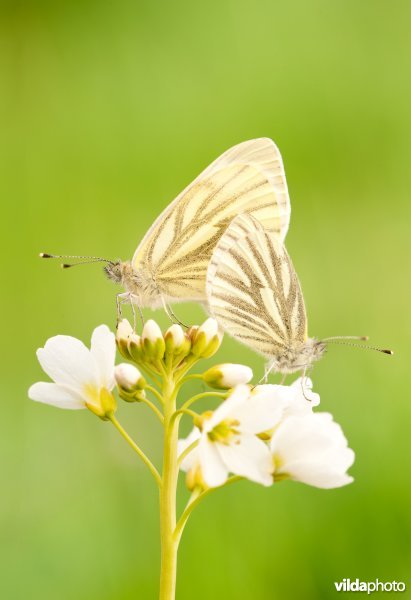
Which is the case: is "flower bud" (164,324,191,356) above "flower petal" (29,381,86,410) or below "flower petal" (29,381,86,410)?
above

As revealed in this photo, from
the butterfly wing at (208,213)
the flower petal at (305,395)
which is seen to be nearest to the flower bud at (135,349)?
the flower petal at (305,395)

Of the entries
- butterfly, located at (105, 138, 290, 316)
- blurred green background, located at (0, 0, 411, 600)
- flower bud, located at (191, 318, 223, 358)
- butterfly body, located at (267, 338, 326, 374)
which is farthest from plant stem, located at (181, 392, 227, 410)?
blurred green background, located at (0, 0, 411, 600)

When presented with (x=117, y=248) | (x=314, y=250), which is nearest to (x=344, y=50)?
(x=314, y=250)

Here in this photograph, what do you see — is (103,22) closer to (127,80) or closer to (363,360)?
(127,80)

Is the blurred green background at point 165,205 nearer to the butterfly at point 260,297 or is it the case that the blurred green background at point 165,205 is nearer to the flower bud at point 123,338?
the butterfly at point 260,297

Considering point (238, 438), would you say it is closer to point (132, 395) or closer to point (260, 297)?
point (132, 395)

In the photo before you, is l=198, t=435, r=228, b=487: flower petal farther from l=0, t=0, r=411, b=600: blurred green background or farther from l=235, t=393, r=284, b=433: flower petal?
l=0, t=0, r=411, b=600: blurred green background
